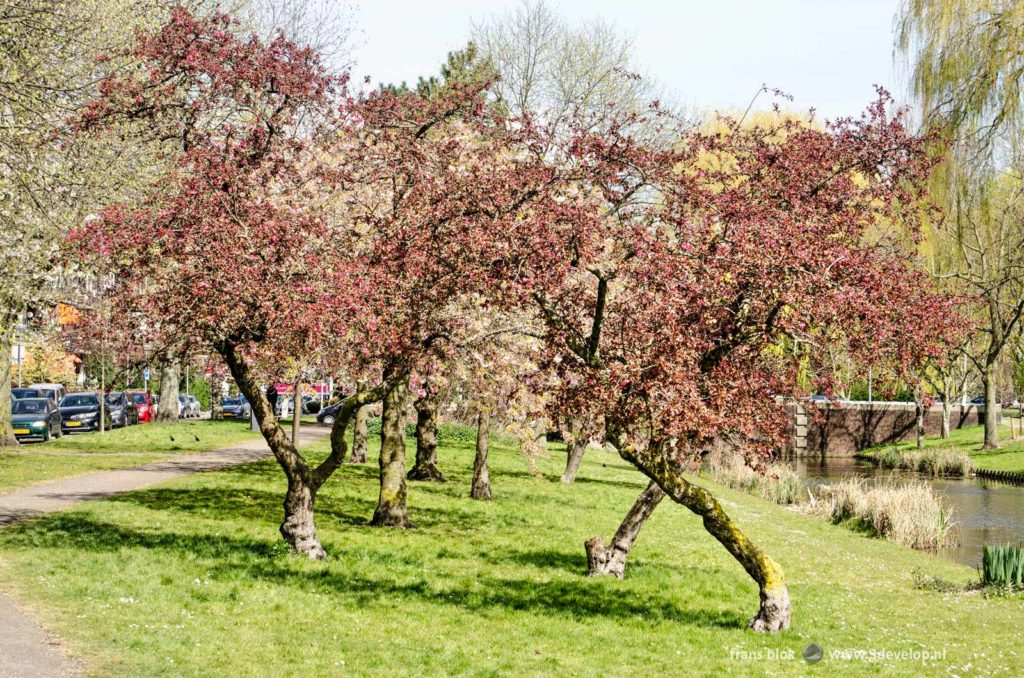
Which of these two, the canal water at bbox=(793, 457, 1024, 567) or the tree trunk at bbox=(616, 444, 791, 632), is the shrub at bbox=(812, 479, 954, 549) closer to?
the canal water at bbox=(793, 457, 1024, 567)

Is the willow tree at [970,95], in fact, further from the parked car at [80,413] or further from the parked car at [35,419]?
the parked car at [80,413]

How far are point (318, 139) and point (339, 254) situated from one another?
2652mm

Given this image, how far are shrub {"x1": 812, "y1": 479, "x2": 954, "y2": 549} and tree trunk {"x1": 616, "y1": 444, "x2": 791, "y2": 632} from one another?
13.1 meters

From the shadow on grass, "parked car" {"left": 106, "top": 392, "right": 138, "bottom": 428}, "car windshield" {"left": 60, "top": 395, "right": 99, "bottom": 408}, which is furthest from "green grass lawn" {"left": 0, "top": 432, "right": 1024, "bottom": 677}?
"parked car" {"left": 106, "top": 392, "right": 138, "bottom": 428}

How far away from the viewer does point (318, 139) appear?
16281 millimetres

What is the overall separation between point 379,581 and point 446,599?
3.90 feet

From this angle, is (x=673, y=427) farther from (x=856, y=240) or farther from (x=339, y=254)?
(x=339, y=254)

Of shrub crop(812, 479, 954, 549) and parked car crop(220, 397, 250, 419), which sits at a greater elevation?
parked car crop(220, 397, 250, 419)

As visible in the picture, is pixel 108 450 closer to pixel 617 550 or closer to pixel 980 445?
pixel 617 550

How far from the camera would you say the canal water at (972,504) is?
24.8 m

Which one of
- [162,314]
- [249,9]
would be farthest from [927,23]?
→ [162,314]

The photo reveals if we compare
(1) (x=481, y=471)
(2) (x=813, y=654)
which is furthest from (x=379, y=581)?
(1) (x=481, y=471)

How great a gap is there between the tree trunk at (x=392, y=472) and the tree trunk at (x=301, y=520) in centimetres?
347

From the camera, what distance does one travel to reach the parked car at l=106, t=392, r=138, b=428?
47.0 m
